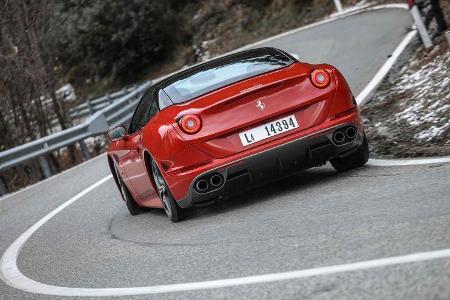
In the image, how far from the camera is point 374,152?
9.16 metres

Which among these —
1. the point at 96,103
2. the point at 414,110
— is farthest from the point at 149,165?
the point at 96,103

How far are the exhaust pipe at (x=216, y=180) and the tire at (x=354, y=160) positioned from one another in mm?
1213

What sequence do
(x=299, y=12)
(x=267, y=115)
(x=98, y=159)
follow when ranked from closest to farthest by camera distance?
1. (x=267, y=115)
2. (x=98, y=159)
3. (x=299, y=12)

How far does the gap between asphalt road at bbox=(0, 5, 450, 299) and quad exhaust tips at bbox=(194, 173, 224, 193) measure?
0.29 m

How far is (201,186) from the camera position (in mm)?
7777

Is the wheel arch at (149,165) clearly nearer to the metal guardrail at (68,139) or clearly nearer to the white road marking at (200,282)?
the white road marking at (200,282)

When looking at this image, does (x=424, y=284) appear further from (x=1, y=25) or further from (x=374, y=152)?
(x=1, y=25)

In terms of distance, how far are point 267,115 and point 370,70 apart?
27.1 ft

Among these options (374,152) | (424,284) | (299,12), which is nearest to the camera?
(424,284)

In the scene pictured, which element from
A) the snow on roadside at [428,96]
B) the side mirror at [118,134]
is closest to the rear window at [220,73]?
the side mirror at [118,134]

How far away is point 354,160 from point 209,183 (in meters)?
1.41

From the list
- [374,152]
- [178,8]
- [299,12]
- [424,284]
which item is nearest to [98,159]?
[374,152]

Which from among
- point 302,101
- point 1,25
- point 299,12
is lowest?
point 299,12

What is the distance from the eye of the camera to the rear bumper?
25.0ft
